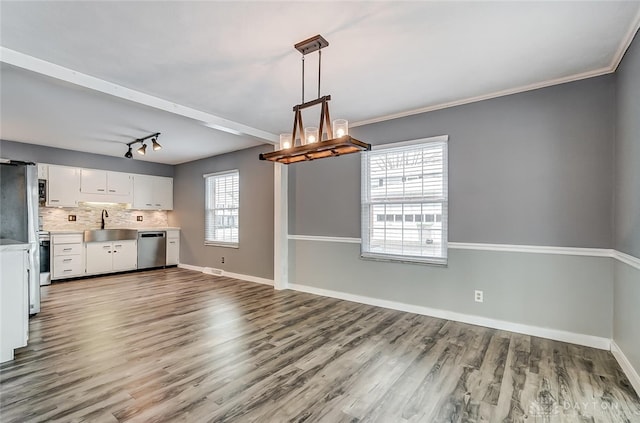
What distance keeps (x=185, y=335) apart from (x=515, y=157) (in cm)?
398

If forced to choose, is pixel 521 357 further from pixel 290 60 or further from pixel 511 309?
pixel 290 60

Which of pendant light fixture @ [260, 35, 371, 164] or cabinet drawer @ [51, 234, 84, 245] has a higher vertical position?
pendant light fixture @ [260, 35, 371, 164]

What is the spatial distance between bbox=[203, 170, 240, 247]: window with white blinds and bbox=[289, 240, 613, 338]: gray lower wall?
2772 millimetres

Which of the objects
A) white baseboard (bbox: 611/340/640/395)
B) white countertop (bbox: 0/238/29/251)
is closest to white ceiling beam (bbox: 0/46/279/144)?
white countertop (bbox: 0/238/29/251)

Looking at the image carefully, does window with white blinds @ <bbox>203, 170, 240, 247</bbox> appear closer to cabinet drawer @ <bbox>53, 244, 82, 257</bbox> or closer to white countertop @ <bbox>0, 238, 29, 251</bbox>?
cabinet drawer @ <bbox>53, 244, 82, 257</bbox>

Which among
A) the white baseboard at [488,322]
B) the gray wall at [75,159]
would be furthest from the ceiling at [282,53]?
the white baseboard at [488,322]

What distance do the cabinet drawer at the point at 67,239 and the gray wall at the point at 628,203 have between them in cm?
800

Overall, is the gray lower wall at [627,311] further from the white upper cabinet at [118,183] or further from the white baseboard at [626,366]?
the white upper cabinet at [118,183]

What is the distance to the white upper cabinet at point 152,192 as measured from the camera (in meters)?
7.05

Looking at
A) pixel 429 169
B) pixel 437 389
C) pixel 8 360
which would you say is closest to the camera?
pixel 437 389

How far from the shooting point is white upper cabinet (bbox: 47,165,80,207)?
227 inches

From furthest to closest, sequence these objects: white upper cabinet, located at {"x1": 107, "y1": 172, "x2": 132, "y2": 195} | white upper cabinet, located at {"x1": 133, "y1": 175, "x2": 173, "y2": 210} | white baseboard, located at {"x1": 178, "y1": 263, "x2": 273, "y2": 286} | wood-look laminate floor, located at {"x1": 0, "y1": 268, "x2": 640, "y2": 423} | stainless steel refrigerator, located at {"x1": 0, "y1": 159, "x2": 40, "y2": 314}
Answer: white upper cabinet, located at {"x1": 133, "y1": 175, "x2": 173, "y2": 210}
white upper cabinet, located at {"x1": 107, "y1": 172, "x2": 132, "y2": 195}
white baseboard, located at {"x1": 178, "y1": 263, "x2": 273, "y2": 286}
stainless steel refrigerator, located at {"x1": 0, "y1": 159, "x2": 40, "y2": 314}
wood-look laminate floor, located at {"x1": 0, "y1": 268, "x2": 640, "y2": 423}

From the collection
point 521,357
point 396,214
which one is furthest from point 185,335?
point 521,357

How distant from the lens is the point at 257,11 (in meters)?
2.05
